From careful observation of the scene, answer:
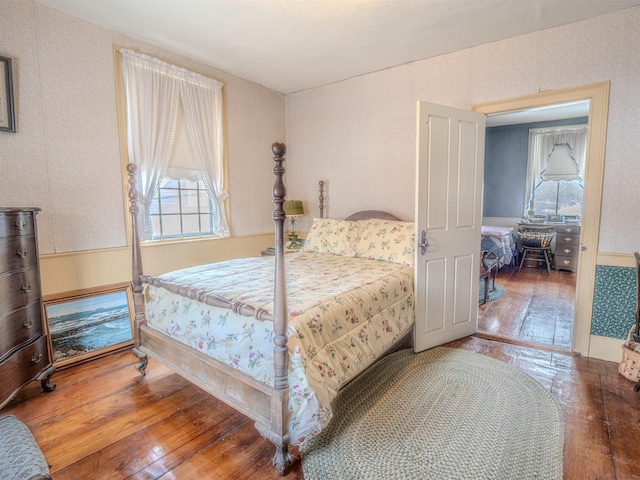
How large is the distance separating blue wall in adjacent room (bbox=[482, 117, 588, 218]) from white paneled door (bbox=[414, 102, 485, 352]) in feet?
14.2

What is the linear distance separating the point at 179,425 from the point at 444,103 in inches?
141

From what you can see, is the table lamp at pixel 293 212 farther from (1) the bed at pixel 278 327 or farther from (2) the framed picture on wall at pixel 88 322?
(2) the framed picture on wall at pixel 88 322

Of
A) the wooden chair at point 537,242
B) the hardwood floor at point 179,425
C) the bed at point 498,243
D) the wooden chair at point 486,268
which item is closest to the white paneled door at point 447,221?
the hardwood floor at point 179,425

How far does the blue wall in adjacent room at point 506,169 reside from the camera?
6.67m

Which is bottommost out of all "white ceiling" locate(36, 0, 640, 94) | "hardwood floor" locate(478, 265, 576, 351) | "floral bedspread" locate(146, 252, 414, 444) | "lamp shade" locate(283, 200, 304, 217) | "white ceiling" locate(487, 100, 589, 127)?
"hardwood floor" locate(478, 265, 576, 351)

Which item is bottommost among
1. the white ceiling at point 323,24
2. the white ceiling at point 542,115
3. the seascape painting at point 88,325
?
the seascape painting at point 88,325

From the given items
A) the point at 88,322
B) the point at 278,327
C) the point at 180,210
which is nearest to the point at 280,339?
the point at 278,327

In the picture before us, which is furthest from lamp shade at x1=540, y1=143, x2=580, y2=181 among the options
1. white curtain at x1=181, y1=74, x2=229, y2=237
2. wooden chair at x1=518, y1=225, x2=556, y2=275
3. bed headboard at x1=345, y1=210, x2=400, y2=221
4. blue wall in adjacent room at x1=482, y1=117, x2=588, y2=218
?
white curtain at x1=181, y1=74, x2=229, y2=237

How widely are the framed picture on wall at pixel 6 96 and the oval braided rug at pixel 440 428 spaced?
2969 mm

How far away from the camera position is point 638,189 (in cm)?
261

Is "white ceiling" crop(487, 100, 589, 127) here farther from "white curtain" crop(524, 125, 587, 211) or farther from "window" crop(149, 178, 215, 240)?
"window" crop(149, 178, 215, 240)

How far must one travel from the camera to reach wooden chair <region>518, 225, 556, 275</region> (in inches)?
225

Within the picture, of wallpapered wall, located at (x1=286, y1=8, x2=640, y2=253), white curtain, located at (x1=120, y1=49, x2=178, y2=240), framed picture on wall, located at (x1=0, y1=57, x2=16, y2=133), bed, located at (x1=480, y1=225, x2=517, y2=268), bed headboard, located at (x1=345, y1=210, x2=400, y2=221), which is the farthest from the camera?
bed, located at (x1=480, y1=225, x2=517, y2=268)

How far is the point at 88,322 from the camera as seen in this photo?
284cm
